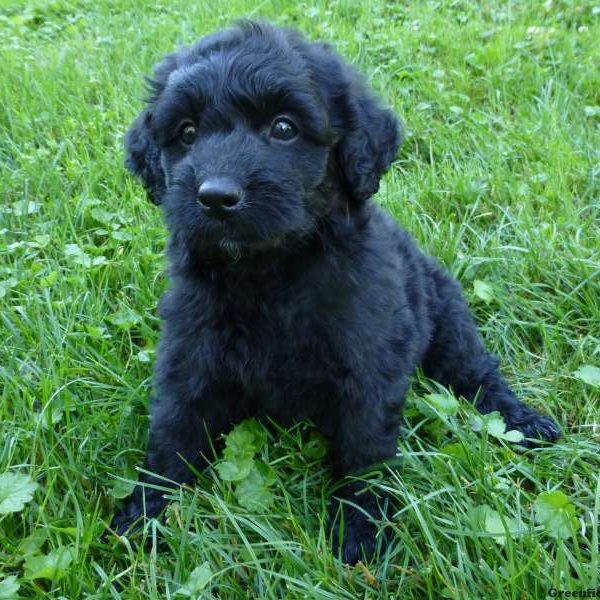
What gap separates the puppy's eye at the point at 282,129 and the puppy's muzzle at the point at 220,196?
278 mm

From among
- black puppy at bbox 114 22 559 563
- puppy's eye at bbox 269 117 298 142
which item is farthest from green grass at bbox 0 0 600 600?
puppy's eye at bbox 269 117 298 142

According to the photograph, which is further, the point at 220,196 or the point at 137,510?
the point at 137,510

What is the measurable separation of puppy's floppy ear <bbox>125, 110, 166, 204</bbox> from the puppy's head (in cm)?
3

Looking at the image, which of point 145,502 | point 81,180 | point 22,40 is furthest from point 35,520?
point 22,40

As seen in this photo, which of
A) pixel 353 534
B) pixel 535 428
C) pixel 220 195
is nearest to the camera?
pixel 220 195

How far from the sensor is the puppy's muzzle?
79.0 inches

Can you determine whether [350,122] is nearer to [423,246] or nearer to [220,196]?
[220,196]

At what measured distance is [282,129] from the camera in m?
2.24

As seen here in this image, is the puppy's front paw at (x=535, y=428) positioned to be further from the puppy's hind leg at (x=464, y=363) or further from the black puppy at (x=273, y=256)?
the black puppy at (x=273, y=256)

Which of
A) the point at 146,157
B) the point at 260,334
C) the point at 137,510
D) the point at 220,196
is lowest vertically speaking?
the point at 137,510

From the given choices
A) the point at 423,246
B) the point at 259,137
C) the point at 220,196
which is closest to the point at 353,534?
the point at 220,196

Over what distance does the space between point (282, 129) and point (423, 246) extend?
Result: 156cm

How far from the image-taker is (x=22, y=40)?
5871mm

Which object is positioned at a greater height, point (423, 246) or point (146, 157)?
point (146, 157)
